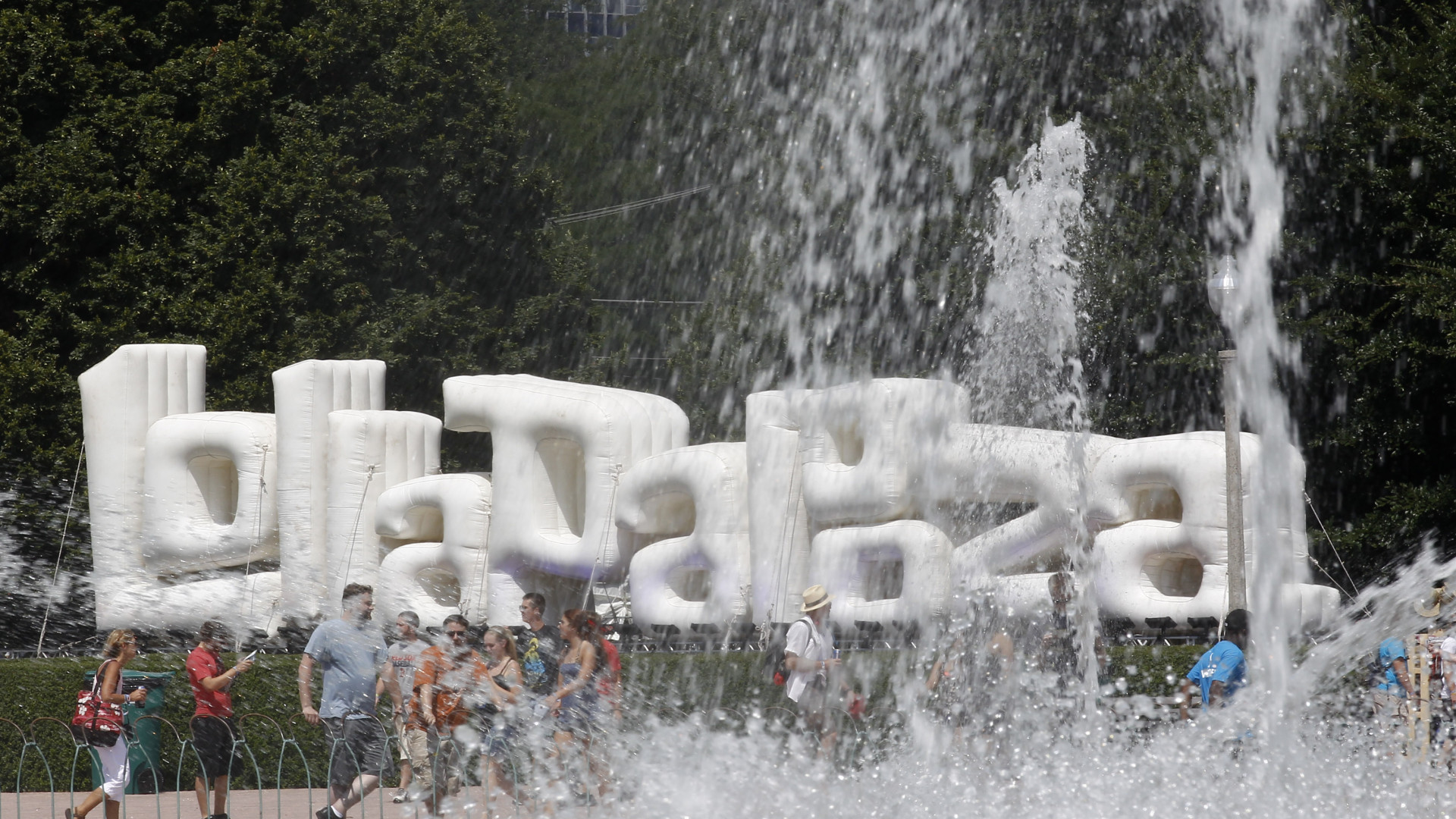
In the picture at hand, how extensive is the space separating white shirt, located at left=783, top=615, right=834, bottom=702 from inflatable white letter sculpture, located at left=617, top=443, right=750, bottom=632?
3806 millimetres

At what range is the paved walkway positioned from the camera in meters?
8.65

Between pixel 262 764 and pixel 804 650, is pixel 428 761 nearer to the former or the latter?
pixel 804 650

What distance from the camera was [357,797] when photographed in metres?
8.21

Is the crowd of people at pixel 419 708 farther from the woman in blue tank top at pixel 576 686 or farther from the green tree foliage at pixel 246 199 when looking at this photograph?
the green tree foliage at pixel 246 199

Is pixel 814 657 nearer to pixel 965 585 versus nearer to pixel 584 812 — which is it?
pixel 584 812

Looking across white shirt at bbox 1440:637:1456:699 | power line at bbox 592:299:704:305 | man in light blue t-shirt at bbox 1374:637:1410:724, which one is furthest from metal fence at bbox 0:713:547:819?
power line at bbox 592:299:704:305

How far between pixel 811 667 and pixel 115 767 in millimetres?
3617

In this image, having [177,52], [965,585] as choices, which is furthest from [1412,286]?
[177,52]

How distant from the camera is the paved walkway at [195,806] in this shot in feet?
28.4

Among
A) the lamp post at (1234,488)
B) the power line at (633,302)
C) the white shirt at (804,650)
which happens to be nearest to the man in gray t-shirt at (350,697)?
the white shirt at (804,650)

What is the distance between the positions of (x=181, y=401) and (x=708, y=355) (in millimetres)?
9377

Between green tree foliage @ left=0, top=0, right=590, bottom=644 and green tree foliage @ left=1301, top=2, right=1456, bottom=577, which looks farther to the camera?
green tree foliage @ left=0, top=0, right=590, bottom=644

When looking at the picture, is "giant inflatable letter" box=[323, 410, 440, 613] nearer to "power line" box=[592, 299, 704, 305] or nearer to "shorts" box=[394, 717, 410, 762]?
"shorts" box=[394, 717, 410, 762]

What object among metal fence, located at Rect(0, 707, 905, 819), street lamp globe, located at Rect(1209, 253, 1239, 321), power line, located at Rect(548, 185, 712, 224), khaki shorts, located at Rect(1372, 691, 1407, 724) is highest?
power line, located at Rect(548, 185, 712, 224)
